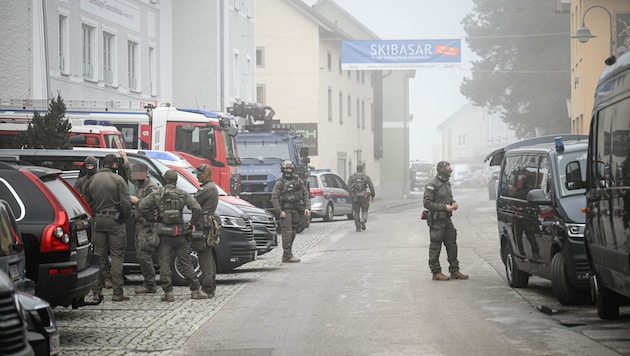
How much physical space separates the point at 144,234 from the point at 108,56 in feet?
72.0

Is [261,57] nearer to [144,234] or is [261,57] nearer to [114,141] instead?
[114,141]

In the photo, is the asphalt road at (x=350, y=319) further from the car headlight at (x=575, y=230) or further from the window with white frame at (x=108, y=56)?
the window with white frame at (x=108, y=56)

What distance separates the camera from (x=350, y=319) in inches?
489

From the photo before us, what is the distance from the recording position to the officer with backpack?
104ft

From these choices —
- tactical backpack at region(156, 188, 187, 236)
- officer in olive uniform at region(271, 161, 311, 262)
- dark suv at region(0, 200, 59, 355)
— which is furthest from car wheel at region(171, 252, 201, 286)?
dark suv at region(0, 200, 59, 355)

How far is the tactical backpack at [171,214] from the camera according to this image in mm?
14383

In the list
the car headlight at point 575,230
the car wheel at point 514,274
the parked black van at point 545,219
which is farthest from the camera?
the car wheel at point 514,274

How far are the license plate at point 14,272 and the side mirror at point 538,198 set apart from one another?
7.03m

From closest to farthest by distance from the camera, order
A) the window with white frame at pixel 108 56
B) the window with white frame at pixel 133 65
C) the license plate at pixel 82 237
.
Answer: the license plate at pixel 82 237, the window with white frame at pixel 108 56, the window with white frame at pixel 133 65

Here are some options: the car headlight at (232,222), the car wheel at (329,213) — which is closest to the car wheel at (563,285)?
the car headlight at (232,222)

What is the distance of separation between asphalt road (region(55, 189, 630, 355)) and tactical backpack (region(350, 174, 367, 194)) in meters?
13.1

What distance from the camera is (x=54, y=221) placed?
1027cm

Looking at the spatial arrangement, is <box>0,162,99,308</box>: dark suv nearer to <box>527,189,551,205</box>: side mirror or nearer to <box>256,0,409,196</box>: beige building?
<box>527,189,551,205</box>: side mirror

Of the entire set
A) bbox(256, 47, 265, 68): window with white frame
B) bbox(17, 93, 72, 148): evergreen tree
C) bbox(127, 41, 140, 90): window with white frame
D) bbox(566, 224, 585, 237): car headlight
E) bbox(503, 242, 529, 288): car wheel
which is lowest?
bbox(503, 242, 529, 288): car wheel
